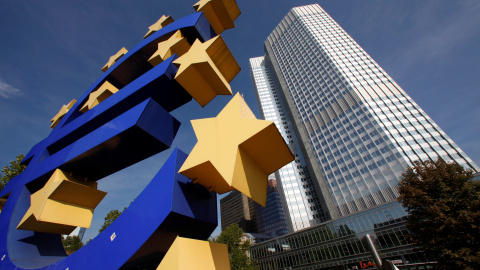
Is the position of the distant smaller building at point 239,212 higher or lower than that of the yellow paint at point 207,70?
higher

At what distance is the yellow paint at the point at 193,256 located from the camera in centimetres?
351

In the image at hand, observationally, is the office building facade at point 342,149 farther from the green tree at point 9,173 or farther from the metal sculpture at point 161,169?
the green tree at point 9,173

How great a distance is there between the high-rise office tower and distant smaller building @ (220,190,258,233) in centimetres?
6459

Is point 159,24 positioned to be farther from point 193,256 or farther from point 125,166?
point 193,256

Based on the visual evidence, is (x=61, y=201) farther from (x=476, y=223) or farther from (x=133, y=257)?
(x=476, y=223)

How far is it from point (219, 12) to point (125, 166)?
802cm

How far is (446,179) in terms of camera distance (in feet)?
36.7

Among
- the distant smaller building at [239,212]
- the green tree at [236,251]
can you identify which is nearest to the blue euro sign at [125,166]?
the green tree at [236,251]

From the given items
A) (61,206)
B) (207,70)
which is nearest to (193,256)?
(207,70)

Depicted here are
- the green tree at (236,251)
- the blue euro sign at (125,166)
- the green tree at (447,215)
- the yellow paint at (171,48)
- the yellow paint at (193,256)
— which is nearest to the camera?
the yellow paint at (193,256)

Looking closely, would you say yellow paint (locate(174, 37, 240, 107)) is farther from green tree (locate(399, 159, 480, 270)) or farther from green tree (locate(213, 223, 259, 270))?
green tree (locate(213, 223, 259, 270))

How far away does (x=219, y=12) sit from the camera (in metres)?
9.46

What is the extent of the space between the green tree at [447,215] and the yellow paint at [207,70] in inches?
489

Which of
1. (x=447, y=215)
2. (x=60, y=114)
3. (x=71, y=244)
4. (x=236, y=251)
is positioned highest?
(x=60, y=114)
